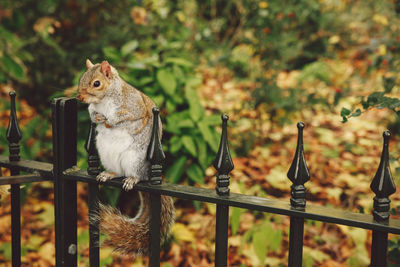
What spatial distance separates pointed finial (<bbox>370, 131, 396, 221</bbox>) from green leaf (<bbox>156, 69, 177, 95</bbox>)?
193cm

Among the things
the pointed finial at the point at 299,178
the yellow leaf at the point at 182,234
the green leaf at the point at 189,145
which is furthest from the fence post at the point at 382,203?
the yellow leaf at the point at 182,234

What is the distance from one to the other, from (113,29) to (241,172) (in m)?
2.00

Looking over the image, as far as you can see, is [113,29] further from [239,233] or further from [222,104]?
[239,233]

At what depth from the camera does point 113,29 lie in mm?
4113

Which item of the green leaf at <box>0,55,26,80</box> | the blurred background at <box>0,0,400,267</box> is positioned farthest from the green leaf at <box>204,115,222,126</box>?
the green leaf at <box>0,55,26,80</box>

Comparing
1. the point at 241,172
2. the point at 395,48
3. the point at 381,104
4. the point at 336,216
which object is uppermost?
the point at 395,48

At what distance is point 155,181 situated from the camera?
137 cm

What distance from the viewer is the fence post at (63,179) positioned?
1471 mm

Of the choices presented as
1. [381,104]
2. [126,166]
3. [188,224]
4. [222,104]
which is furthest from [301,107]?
[126,166]

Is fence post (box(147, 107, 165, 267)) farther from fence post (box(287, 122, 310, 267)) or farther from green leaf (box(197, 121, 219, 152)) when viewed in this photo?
green leaf (box(197, 121, 219, 152))

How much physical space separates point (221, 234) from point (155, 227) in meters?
0.25

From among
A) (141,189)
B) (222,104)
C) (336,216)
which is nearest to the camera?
(336,216)

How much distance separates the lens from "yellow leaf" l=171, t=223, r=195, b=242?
2.81 m

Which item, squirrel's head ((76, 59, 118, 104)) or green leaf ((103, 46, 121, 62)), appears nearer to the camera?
squirrel's head ((76, 59, 118, 104))
